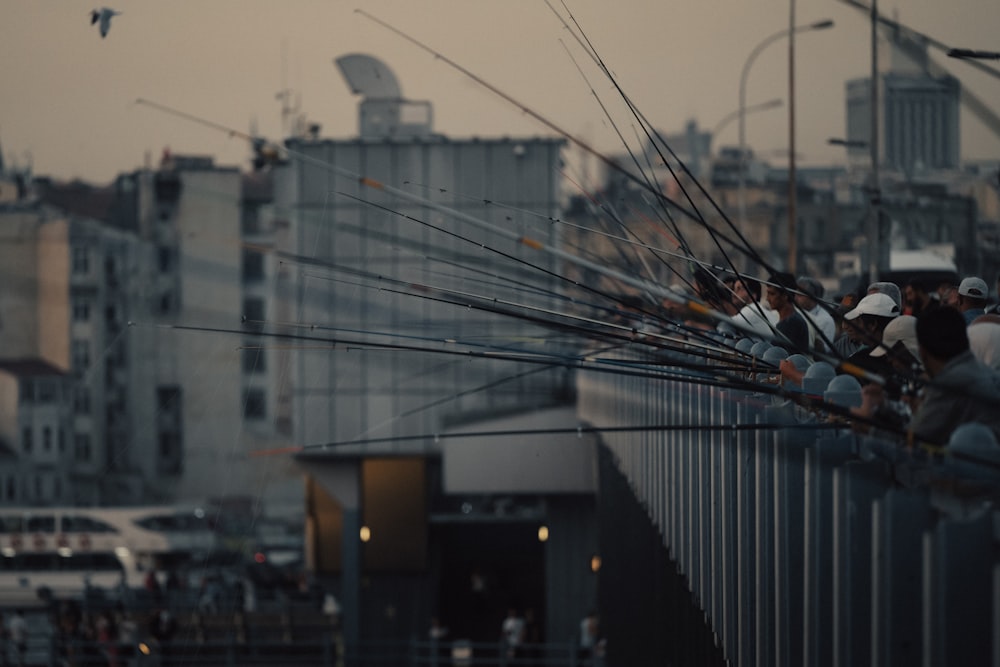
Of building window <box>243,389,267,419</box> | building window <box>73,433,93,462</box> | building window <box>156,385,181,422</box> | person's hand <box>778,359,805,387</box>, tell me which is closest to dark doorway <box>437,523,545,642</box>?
person's hand <box>778,359,805,387</box>

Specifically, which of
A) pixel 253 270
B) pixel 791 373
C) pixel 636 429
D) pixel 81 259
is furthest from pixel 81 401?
pixel 791 373

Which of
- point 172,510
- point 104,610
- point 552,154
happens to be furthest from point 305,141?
point 172,510

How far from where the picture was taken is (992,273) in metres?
39.2

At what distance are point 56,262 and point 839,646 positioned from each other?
8699 centimetres

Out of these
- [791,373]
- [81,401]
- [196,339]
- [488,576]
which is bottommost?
[488,576]

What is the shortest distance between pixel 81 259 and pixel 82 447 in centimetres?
837

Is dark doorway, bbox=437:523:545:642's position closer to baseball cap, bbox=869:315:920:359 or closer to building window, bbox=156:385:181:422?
baseball cap, bbox=869:315:920:359

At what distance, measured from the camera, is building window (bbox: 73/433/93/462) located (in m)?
89.8

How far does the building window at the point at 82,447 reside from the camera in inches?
3536

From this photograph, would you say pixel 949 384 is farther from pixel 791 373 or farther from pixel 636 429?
pixel 636 429

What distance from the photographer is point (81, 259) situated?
89.8 m

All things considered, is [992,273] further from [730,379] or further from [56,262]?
[56,262]

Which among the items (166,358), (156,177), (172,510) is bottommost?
(172,510)

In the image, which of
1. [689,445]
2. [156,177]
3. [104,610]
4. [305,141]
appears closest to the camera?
[689,445]
